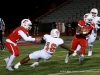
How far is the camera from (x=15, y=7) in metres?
39.3

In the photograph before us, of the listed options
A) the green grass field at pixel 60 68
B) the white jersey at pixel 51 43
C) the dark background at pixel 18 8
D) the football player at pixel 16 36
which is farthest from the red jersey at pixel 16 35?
the dark background at pixel 18 8

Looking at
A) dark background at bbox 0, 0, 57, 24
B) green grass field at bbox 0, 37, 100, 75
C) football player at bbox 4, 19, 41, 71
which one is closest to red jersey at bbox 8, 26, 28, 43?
football player at bbox 4, 19, 41, 71

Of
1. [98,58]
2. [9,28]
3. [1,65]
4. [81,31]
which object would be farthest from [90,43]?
[9,28]

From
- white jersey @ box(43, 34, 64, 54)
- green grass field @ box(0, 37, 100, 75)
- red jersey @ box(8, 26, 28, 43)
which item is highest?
red jersey @ box(8, 26, 28, 43)

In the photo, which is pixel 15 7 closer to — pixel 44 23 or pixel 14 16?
pixel 14 16

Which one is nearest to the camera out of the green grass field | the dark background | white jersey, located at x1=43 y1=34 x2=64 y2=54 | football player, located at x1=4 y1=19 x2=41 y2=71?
the green grass field

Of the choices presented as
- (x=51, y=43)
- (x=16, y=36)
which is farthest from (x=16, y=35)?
(x=51, y=43)

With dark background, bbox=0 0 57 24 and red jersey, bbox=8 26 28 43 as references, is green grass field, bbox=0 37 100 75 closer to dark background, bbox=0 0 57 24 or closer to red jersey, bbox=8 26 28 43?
red jersey, bbox=8 26 28 43

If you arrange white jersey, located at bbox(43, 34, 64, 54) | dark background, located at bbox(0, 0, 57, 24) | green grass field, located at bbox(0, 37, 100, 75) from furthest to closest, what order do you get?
1. dark background, located at bbox(0, 0, 57, 24)
2. white jersey, located at bbox(43, 34, 64, 54)
3. green grass field, located at bbox(0, 37, 100, 75)

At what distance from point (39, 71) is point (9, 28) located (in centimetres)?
2502

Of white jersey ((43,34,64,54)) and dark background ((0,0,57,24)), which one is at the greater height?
dark background ((0,0,57,24))

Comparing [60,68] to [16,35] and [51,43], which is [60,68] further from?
[16,35]

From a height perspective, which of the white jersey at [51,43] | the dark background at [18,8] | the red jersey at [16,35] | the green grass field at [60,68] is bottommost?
the green grass field at [60,68]

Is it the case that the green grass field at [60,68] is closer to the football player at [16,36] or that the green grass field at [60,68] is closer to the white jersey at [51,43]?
the football player at [16,36]
